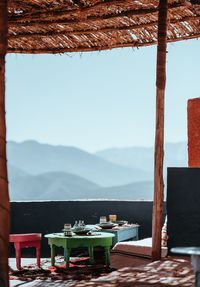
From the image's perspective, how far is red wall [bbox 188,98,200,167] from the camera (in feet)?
28.3

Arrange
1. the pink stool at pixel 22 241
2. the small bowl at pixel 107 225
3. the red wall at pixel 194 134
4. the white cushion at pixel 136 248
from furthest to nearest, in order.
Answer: the small bowl at pixel 107 225 → the pink stool at pixel 22 241 → the red wall at pixel 194 134 → the white cushion at pixel 136 248

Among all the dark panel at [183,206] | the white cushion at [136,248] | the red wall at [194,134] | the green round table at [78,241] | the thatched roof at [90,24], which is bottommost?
the white cushion at [136,248]

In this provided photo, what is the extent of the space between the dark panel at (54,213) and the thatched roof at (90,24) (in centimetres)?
288

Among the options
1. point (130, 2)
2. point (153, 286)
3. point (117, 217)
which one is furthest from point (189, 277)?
point (117, 217)

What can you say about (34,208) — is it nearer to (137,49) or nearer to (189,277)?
(137,49)

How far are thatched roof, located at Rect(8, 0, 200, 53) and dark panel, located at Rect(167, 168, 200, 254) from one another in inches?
88.1

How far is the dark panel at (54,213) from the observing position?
11.6m

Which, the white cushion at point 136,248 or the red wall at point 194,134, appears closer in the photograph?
the white cushion at point 136,248

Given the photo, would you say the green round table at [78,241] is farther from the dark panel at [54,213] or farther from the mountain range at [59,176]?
the mountain range at [59,176]

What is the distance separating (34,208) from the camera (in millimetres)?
11719

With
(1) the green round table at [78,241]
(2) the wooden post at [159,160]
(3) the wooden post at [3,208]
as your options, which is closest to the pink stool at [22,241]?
(1) the green round table at [78,241]

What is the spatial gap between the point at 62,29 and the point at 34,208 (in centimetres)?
350

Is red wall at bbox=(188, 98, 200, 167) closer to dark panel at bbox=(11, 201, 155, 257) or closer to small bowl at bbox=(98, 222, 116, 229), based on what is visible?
small bowl at bbox=(98, 222, 116, 229)

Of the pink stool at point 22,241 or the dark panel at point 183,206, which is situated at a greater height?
the dark panel at point 183,206
